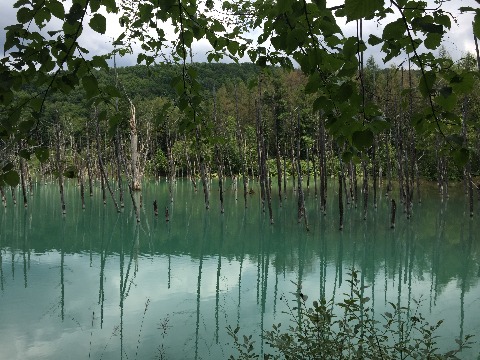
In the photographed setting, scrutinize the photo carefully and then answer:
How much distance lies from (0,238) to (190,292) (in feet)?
35.3

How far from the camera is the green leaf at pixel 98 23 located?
1623 millimetres

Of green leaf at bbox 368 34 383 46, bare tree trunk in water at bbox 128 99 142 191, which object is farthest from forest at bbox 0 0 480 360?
bare tree trunk in water at bbox 128 99 142 191

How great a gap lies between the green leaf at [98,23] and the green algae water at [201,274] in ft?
13.3

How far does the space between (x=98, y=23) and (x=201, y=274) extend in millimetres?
10610

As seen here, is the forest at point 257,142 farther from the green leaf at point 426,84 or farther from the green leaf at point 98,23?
the green leaf at point 98,23

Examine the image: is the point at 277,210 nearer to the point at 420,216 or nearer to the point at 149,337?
the point at 420,216

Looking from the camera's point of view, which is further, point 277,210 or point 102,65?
point 277,210

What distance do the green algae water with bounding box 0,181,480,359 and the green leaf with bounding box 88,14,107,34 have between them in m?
4.05

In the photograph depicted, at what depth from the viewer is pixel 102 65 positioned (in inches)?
75.5

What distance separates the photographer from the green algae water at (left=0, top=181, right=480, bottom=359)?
7.29m

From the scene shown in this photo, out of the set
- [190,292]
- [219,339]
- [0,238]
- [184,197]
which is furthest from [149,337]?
[184,197]

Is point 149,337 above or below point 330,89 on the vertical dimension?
below

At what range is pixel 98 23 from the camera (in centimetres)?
164

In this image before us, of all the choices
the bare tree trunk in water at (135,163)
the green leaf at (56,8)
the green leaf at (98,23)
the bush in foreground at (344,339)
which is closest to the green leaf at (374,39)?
the green leaf at (98,23)
